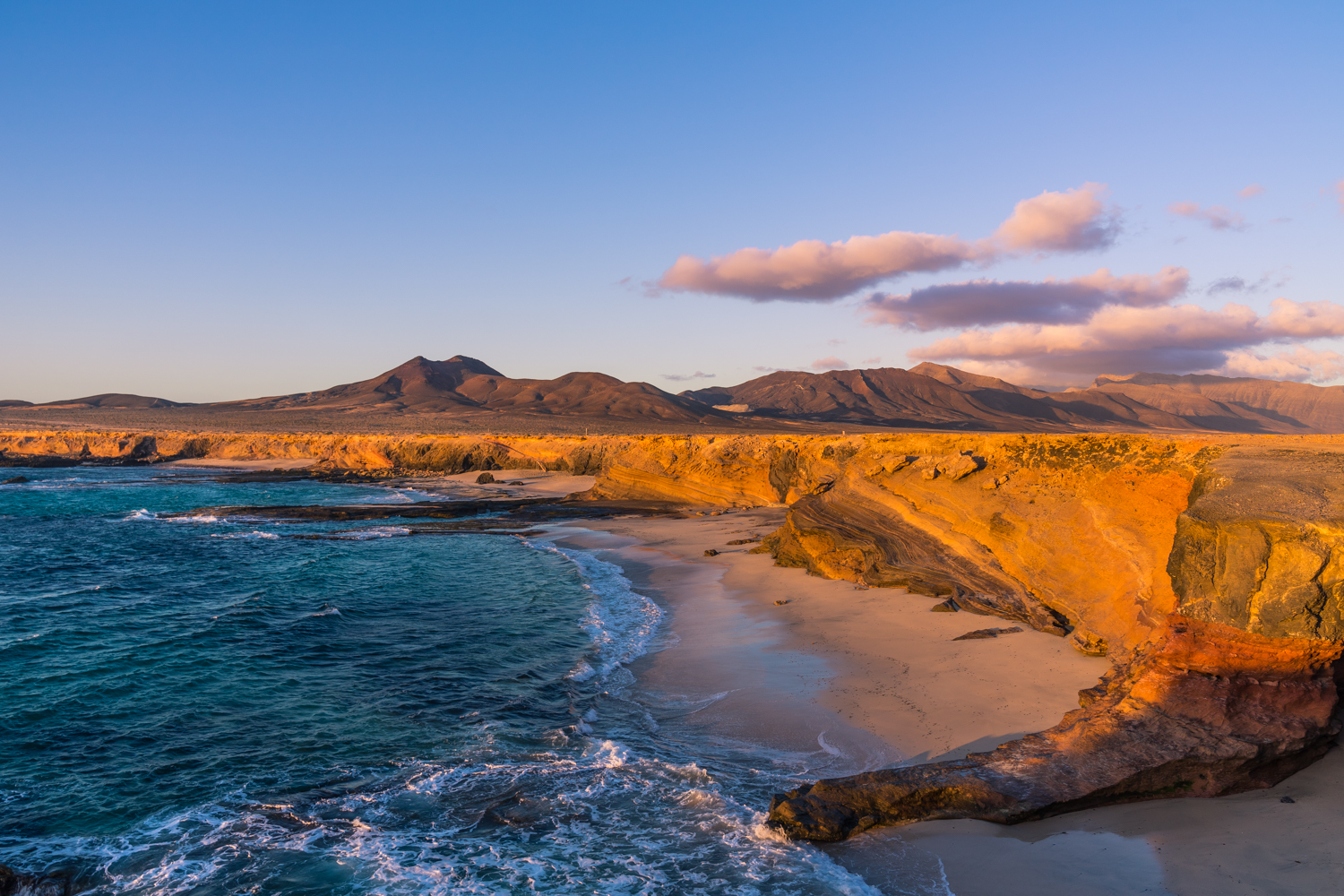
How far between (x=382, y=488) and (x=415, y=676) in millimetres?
45123

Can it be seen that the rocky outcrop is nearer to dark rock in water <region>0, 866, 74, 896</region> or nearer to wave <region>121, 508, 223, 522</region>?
dark rock in water <region>0, 866, 74, 896</region>

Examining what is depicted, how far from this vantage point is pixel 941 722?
1136 cm

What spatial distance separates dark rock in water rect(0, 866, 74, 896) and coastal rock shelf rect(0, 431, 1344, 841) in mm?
8218

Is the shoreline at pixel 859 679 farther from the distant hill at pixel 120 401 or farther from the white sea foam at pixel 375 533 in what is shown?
the distant hill at pixel 120 401

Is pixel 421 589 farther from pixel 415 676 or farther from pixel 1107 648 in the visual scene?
pixel 1107 648

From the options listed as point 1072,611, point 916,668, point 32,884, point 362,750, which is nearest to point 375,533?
point 362,750

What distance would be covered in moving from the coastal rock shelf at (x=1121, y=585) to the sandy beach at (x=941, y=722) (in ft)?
1.20

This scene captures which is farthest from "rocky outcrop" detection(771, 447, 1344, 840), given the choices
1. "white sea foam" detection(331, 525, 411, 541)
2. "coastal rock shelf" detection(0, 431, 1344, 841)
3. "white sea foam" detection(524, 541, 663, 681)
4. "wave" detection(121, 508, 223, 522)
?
"wave" detection(121, 508, 223, 522)

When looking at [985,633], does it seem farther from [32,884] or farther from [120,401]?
[120,401]

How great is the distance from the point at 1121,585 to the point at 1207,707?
4083 millimetres

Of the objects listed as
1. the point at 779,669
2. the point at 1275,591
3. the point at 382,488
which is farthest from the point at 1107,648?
the point at 382,488

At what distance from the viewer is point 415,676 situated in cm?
1452

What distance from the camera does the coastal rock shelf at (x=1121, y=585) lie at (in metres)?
8.54

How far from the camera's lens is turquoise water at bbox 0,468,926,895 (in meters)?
8.07
